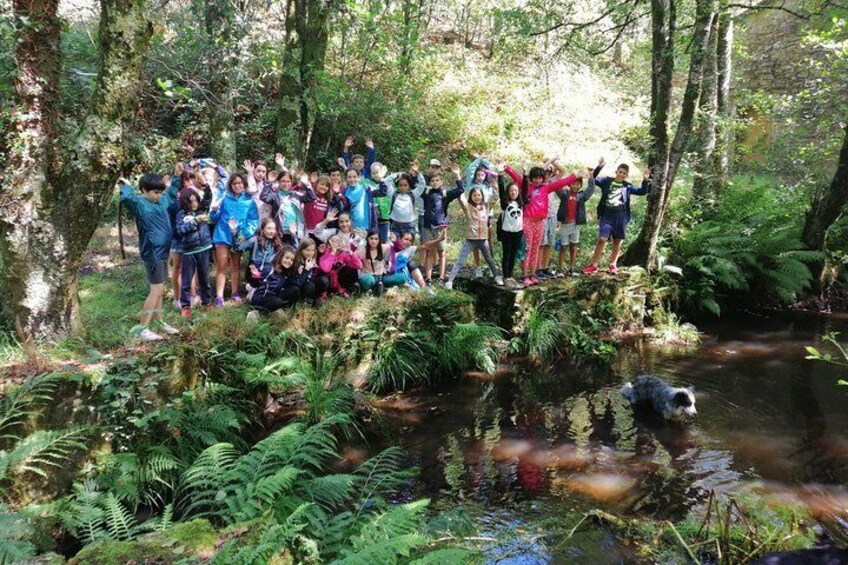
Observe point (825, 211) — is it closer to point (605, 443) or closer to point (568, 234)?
point (568, 234)

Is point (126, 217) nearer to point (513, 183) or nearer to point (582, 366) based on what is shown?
point (513, 183)

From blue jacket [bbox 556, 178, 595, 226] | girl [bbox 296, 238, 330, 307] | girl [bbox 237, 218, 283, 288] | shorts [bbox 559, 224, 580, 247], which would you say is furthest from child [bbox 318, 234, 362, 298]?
shorts [bbox 559, 224, 580, 247]

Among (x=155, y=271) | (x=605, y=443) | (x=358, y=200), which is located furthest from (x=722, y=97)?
(x=155, y=271)

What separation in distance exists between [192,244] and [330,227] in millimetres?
1977

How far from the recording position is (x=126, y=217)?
1170 cm

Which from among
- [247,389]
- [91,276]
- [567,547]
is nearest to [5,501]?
[247,389]

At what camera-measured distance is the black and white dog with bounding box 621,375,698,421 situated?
6.40 meters

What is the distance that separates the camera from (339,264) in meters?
7.73

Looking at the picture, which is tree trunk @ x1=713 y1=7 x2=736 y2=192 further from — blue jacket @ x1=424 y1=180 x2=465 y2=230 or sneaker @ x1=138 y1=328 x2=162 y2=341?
sneaker @ x1=138 y1=328 x2=162 y2=341

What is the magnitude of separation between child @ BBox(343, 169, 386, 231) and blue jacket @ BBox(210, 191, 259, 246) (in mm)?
1455

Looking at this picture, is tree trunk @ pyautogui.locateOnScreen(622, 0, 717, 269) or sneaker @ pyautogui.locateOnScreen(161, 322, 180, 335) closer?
sneaker @ pyautogui.locateOnScreen(161, 322, 180, 335)

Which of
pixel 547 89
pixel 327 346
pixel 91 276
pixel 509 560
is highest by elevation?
pixel 547 89

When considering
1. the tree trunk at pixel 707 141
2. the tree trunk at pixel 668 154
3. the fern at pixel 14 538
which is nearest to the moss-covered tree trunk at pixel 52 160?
the fern at pixel 14 538

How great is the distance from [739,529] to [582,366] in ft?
13.9
